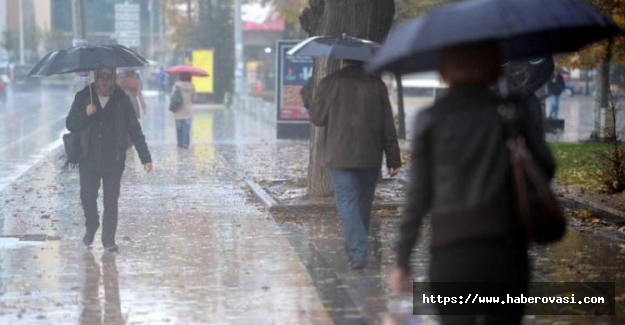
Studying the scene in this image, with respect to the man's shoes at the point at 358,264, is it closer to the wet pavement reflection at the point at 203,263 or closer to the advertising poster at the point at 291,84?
the wet pavement reflection at the point at 203,263

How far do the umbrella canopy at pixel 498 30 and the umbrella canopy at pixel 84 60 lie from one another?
5.39 metres

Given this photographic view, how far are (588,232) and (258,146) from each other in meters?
14.7

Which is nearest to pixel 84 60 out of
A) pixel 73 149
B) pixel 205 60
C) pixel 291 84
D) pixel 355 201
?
pixel 73 149

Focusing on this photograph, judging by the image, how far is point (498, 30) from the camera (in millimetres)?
4590

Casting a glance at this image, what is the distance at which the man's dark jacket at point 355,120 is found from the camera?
881 centimetres

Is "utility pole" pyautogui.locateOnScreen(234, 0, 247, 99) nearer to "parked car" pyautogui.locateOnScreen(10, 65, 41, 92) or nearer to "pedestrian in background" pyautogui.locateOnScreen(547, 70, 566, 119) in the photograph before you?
"pedestrian in background" pyautogui.locateOnScreen(547, 70, 566, 119)

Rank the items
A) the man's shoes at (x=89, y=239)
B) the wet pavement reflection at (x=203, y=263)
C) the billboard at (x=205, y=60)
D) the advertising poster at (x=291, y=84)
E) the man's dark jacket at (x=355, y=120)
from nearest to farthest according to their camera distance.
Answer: the wet pavement reflection at (x=203, y=263) → the man's dark jacket at (x=355, y=120) → the man's shoes at (x=89, y=239) → the advertising poster at (x=291, y=84) → the billboard at (x=205, y=60)

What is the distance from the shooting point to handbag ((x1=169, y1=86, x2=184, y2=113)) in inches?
938

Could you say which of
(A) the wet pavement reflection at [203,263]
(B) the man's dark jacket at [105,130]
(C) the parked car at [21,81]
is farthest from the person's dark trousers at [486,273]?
(C) the parked car at [21,81]

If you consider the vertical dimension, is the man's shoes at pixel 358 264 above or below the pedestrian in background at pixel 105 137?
below

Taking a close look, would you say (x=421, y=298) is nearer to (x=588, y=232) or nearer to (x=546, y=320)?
(x=546, y=320)

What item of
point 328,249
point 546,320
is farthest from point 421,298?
point 328,249

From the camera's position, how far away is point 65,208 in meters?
13.8

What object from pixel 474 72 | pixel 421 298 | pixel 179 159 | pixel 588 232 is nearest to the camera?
pixel 474 72
